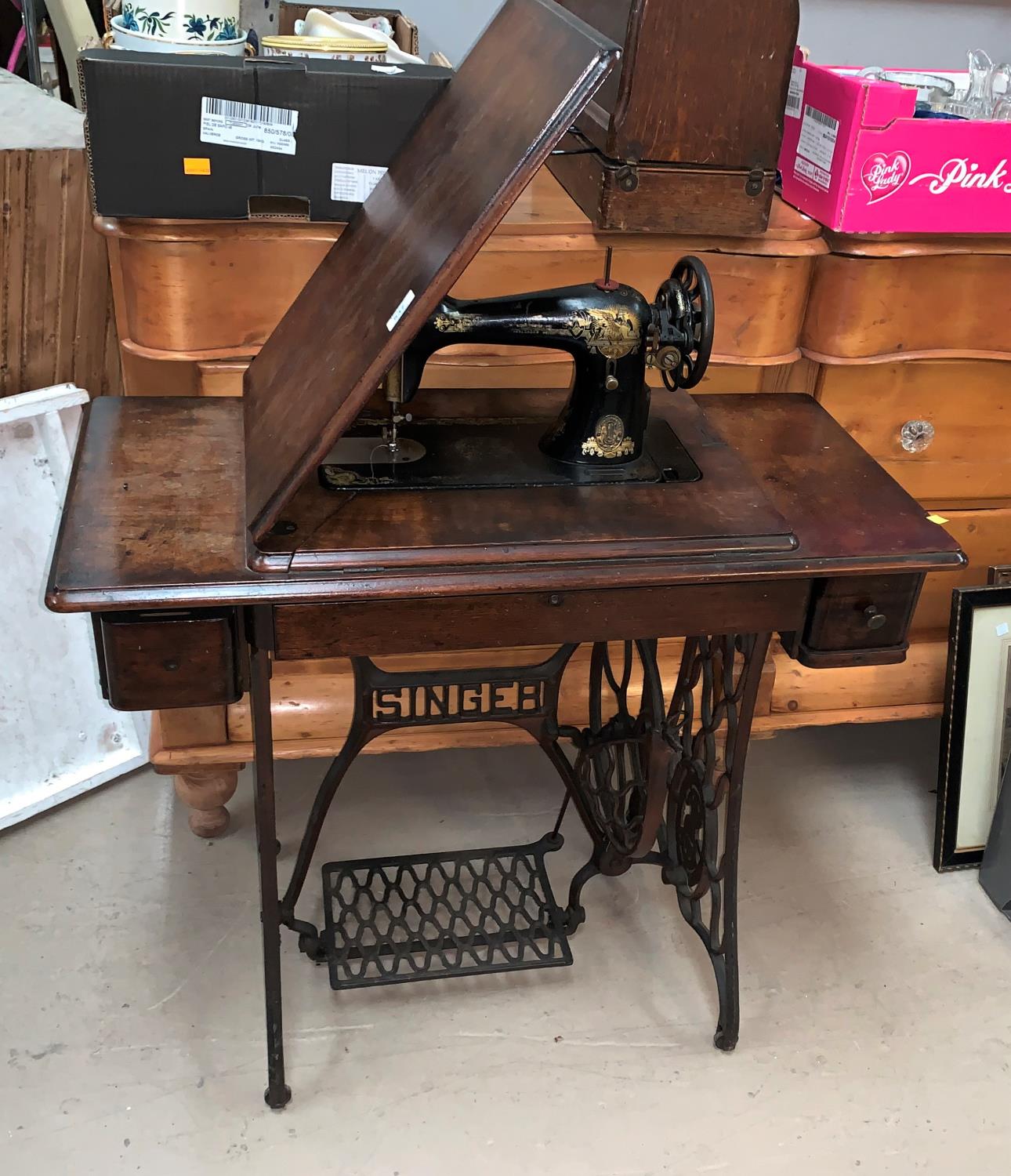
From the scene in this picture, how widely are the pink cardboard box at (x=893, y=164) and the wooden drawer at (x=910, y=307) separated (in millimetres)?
65

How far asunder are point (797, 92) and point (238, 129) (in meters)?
0.86

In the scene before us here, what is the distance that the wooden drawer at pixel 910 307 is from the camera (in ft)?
5.71

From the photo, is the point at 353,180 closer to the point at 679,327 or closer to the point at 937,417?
the point at 679,327

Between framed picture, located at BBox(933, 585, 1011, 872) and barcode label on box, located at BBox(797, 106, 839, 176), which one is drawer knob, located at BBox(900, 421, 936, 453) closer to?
framed picture, located at BBox(933, 585, 1011, 872)

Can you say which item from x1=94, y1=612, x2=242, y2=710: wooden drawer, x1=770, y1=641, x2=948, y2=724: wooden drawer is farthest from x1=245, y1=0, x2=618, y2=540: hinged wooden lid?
x1=770, y1=641, x2=948, y2=724: wooden drawer

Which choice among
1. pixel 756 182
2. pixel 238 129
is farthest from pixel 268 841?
pixel 756 182

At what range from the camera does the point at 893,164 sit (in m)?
1.63

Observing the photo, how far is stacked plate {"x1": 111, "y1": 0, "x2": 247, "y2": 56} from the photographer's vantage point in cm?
162

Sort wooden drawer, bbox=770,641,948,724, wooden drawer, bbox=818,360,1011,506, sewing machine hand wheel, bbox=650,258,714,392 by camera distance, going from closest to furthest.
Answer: sewing machine hand wheel, bbox=650,258,714,392
wooden drawer, bbox=818,360,1011,506
wooden drawer, bbox=770,641,948,724

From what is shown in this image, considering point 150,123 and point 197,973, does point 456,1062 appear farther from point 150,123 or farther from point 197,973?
point 150,123

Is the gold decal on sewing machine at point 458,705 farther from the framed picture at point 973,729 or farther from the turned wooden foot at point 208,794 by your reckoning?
the framed picture at point 973,729

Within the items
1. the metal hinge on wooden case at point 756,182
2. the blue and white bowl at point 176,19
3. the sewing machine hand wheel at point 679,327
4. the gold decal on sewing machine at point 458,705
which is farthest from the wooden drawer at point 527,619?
the blue and white bowl at point 176,19

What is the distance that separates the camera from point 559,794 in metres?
2.27

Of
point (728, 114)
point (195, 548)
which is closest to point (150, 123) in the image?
point (195, 548)
